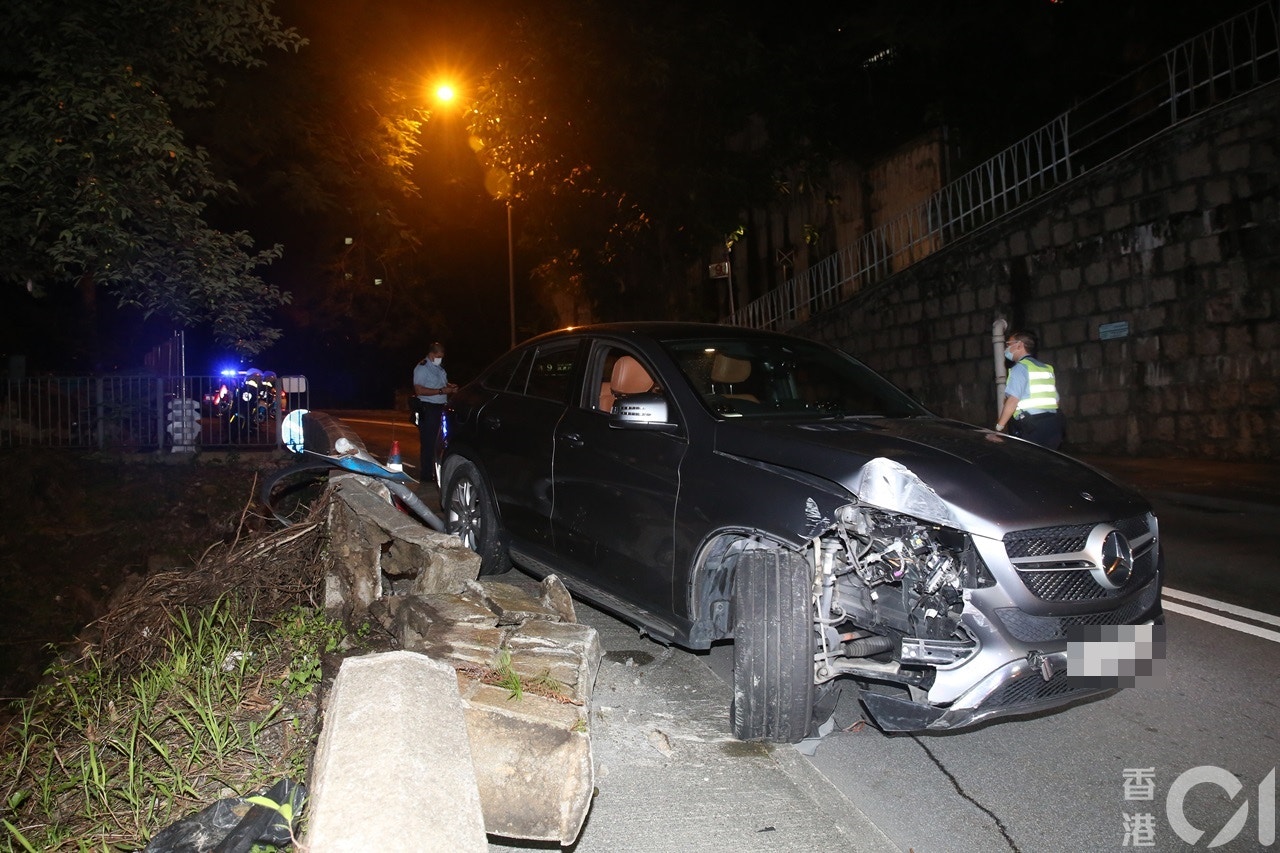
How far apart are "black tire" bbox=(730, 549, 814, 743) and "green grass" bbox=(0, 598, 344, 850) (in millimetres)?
1621

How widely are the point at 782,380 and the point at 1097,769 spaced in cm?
232

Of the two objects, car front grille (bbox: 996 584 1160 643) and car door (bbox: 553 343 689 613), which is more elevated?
car door (bbox: 553 343 689 613)

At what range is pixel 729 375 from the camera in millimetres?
5020

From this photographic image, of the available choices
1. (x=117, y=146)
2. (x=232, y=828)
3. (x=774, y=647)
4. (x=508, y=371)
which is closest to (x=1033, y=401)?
(x=508, y=371)

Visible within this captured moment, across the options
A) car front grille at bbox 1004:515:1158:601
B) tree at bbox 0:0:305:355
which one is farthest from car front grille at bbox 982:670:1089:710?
tree at bbox 0:0:305:355

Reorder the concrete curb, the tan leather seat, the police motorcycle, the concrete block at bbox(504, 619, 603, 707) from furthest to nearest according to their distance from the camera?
the police motorcycle
the tan leather seat
the concrete block at bbox(504, 619, 603, 707)
the concrete curb

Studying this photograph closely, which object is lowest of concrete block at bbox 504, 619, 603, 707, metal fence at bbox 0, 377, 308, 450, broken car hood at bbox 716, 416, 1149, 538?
concrete block at bbox 504, 619, 603, 707

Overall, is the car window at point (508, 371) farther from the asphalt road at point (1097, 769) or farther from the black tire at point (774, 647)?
the black tire at point (774, 647)

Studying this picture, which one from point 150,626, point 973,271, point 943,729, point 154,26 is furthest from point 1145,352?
point 154,26

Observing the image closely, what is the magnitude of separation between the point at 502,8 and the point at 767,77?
19.8ft

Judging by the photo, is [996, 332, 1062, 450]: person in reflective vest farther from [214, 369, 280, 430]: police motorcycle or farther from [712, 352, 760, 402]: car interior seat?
[214, 369, 280, 430]: police motorcycle

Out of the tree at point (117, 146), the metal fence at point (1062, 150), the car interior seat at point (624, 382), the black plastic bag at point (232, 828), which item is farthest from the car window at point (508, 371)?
the metal fence at point (1062, 150)

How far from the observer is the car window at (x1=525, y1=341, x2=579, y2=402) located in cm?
571

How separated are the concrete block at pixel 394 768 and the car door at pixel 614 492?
160 cm
